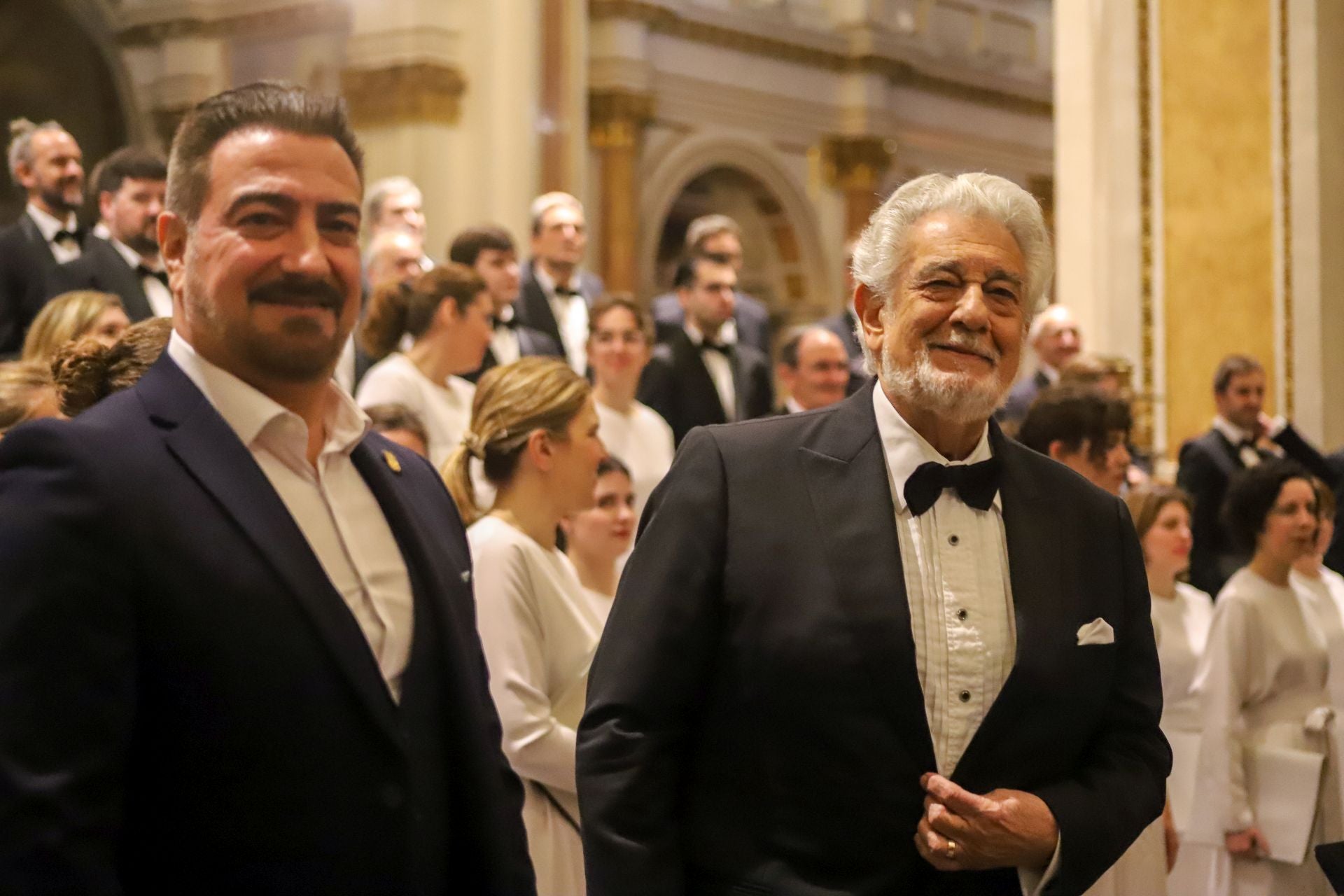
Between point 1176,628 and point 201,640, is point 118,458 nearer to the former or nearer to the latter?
point 201,640

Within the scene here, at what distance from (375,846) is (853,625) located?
0.76 m

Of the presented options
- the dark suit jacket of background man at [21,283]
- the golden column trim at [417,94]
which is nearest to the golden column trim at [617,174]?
the golden column trim at [417,94]

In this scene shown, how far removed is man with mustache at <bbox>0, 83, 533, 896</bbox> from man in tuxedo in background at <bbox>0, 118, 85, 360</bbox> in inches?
169

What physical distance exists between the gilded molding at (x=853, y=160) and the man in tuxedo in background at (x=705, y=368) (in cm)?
892

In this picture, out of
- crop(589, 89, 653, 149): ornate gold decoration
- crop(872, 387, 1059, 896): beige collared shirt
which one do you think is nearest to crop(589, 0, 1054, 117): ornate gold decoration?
crop(589, 89, 653, 149): ornate gold decoration

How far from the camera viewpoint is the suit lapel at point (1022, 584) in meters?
2.32

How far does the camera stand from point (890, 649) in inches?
90.9

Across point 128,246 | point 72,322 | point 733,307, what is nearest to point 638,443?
point 733,307

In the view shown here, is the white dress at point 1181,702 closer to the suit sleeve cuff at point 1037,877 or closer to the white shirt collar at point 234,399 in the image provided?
the suit sleeve cuff at point 1037,877

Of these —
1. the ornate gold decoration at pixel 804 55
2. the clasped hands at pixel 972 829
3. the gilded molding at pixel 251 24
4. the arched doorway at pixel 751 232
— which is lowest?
the clasped hands at pixel 972 829

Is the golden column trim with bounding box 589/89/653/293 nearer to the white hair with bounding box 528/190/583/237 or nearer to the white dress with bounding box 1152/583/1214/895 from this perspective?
the white hair with bounding box 528/190/583/237

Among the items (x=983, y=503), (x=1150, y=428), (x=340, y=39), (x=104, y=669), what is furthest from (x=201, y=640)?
(x=340, y=39)

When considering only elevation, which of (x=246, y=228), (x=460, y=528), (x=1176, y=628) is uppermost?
(x=246, y=228)

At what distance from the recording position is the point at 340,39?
39.7ft
